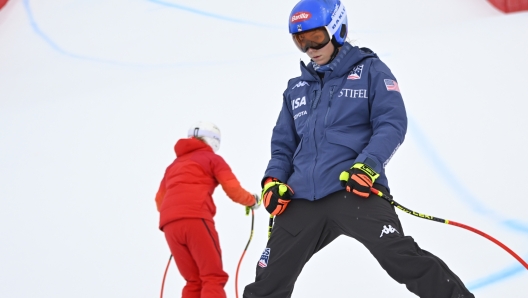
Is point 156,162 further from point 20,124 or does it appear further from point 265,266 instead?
point 265,266

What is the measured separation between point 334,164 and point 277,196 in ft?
0.79

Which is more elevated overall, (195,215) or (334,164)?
(334,164)

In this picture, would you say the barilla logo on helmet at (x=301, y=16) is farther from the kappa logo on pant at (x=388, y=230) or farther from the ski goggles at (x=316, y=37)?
the kappa logo on pant at (x=388, y=230)

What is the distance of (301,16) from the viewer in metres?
2.73

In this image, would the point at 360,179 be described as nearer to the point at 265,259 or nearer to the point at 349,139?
the point at 349,139

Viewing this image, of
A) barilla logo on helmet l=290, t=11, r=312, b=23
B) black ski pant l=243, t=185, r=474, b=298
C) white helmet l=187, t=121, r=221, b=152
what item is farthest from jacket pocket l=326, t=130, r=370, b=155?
white helmet l=187, t=121, r=221, b=152

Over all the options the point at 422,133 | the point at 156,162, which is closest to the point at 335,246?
the point at 422,133

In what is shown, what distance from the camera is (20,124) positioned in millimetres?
6613

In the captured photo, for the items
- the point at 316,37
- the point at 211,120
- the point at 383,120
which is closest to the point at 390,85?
the point at 383,120

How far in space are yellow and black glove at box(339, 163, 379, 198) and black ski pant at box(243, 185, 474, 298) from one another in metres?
0.10

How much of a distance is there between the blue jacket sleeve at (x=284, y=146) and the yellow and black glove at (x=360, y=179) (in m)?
0.39

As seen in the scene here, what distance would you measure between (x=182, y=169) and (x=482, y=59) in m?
3.23

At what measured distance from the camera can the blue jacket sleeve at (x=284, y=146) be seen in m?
2.77

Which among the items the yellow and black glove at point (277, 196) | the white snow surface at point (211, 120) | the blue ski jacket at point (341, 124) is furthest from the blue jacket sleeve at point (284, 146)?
the white snow surface at point (211, 120)
